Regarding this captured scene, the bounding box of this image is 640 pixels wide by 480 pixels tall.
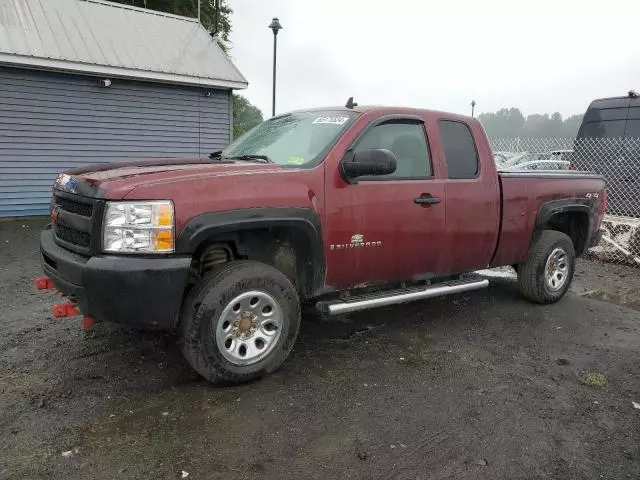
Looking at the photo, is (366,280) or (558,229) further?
(558,229)

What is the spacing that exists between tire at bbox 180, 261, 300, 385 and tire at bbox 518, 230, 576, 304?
299 cm

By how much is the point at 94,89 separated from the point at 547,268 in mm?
9317

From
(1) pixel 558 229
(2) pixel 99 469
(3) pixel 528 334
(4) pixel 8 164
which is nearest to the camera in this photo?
(2) pixel 99 469

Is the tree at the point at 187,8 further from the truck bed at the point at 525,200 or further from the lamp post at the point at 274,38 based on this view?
the truck bed at the point at 525,200

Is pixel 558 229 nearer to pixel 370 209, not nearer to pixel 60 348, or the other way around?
pixel 370 209

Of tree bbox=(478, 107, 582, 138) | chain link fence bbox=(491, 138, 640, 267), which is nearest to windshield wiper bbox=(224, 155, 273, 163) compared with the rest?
chain link fence bbox=(491, 138, 640, 267)

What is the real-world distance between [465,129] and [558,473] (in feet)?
10.3

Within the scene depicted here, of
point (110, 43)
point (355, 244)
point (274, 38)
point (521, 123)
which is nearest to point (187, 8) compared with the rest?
point (274, 38)

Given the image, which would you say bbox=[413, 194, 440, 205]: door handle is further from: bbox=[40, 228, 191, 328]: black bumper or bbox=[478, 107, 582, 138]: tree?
bbox=[478, 107, 582, 138]: tree

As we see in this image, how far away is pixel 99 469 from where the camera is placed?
2477 millimetres

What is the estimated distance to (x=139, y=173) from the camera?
3.21 meters

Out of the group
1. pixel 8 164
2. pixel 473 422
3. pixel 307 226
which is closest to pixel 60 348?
pixel 307 226

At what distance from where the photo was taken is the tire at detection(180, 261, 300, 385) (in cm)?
318

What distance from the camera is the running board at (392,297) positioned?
375cm
